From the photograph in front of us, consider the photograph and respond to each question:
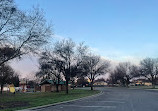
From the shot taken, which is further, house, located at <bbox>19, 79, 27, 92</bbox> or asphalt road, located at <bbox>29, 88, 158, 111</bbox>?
house, located at <bbox>19, 79, 27, 92</bbox>

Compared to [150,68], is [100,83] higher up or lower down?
lower down

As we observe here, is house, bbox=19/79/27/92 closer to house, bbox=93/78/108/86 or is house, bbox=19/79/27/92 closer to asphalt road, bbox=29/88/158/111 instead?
asphalt road, bbox=29/88/158/111

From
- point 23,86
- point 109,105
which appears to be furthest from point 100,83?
point 109,105

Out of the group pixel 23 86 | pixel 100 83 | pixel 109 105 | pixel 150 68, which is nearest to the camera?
pixel 109 105

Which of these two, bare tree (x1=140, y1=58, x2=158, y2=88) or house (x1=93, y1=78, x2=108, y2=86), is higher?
bare tree (x1=140, y1=58, x2=158, y2=88)

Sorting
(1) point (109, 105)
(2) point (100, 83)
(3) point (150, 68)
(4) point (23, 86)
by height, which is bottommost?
(2) point (100, 83)

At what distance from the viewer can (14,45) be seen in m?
15.3

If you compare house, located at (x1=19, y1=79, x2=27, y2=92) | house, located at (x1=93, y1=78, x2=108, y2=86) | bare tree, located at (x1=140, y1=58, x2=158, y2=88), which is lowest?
house, located at (x1=93, y1=78, x2=108, y2=86)

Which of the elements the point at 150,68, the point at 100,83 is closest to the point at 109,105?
A: the point at 150,68

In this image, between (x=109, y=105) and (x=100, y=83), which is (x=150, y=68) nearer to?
(x=109, y=105)

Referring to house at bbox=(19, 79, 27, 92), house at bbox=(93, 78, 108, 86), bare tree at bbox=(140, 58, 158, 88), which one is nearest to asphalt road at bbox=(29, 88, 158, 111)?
house at bbox=(19, 79, 27, 92)

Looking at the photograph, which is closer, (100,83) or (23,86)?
(23,86)

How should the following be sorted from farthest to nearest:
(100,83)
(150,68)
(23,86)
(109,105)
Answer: (100,83) → (150,68) → (23,86) → (109,105)

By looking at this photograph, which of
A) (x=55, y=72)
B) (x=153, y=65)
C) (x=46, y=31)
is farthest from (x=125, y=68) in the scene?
(x=46, y=31)
